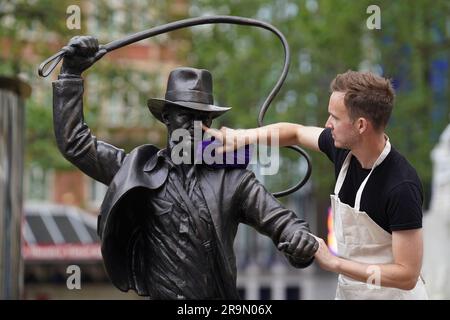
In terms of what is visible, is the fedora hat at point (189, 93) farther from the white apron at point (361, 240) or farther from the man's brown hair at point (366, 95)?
the white apron at point (361, 240)

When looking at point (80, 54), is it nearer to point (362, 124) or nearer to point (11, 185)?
point (362, 124)

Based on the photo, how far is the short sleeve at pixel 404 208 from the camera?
4.53 metres

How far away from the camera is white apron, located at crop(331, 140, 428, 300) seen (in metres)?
4.71

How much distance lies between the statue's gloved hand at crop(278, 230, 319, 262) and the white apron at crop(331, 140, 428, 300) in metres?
0.37

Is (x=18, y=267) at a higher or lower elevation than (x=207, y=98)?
lower

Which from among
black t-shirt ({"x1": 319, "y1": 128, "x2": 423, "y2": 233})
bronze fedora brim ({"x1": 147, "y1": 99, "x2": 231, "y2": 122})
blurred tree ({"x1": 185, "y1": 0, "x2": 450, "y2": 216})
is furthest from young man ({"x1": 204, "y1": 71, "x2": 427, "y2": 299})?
blurred tree ({"x1": 185, "y1": 0, "x2": 450, "y2": 216})

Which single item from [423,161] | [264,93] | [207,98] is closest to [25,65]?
[264,93]

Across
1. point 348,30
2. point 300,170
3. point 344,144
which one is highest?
point 348,30

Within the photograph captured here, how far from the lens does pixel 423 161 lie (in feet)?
71.1

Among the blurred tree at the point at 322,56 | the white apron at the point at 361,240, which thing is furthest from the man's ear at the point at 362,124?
the blurred tree at the point at 322,56

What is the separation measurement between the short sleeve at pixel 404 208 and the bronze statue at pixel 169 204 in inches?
15.8
